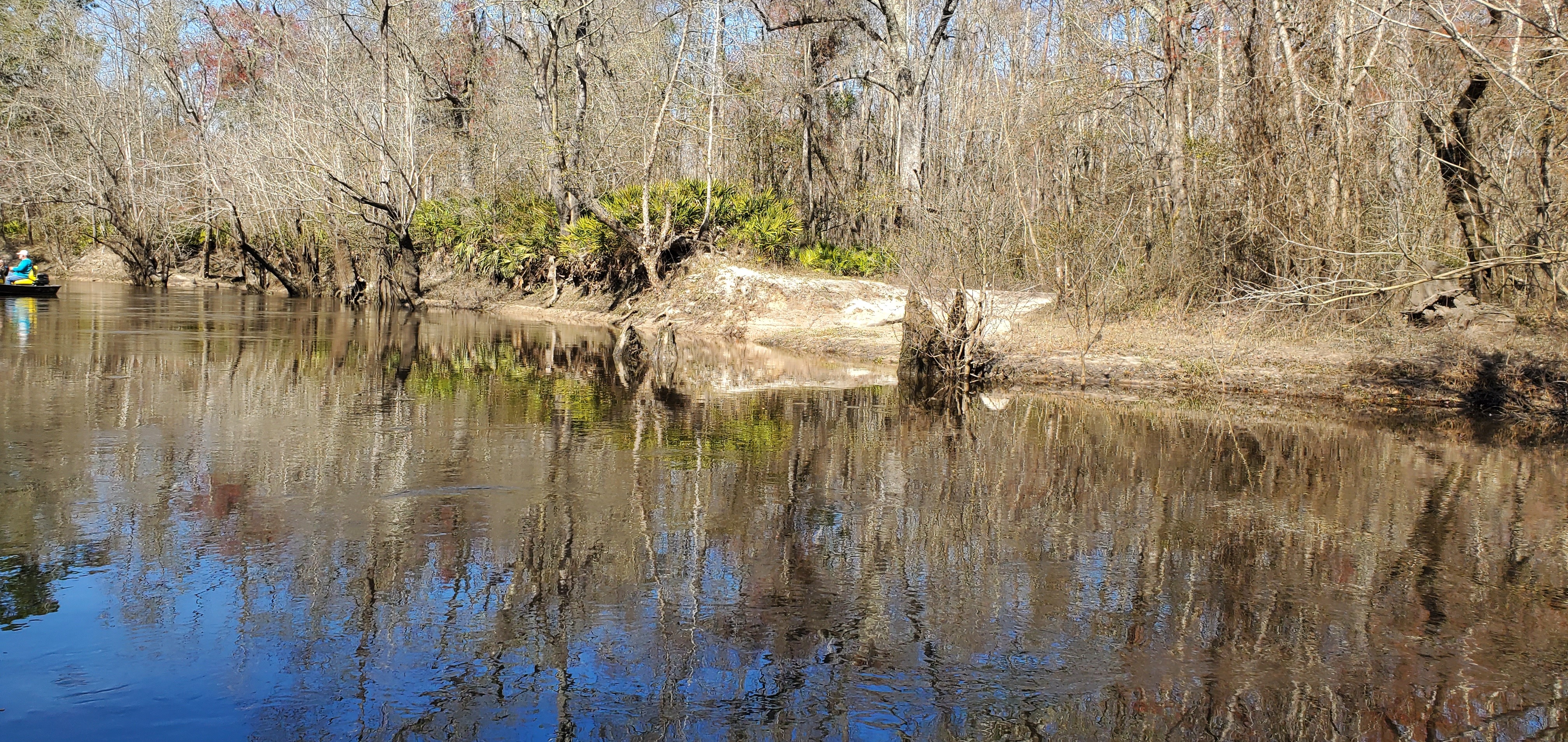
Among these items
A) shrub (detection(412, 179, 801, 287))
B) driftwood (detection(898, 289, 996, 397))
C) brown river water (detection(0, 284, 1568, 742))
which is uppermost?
shrub (detection(412, 179, 801, 287))

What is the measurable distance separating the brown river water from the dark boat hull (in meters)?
20.0

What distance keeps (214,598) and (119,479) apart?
3143 millimetres

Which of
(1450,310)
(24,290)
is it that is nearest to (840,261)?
(1450,310)

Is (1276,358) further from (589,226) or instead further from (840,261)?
(589,226)

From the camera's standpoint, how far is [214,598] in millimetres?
5918

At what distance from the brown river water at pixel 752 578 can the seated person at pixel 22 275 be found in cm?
2066

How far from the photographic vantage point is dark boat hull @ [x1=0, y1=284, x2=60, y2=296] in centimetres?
2900

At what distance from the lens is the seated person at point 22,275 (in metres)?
29.5

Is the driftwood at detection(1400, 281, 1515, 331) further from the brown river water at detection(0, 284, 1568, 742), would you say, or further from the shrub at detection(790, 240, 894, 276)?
the shrub at detection(790, 240, 894, 276)

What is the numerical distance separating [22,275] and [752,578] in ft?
101

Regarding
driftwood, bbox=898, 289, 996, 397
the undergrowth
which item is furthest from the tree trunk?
the undergrowth

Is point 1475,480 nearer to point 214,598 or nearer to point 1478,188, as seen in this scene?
point 1478,188

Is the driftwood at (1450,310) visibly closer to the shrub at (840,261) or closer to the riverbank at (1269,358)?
the riverbank at (1269,358)

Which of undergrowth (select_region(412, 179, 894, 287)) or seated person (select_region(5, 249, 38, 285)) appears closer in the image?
undergrowth (select_region(412, 179, 894, 287))
